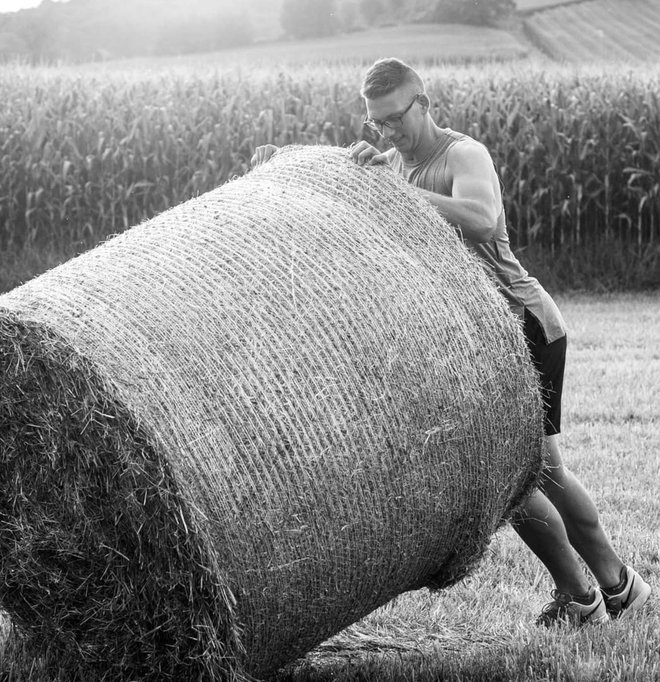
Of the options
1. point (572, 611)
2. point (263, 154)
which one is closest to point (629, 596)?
point (572, 611)

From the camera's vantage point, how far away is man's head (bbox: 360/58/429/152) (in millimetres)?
3982

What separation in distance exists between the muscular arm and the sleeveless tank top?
2.9 inches

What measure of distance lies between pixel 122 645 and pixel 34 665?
1.99 ft

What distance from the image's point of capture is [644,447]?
662 cm

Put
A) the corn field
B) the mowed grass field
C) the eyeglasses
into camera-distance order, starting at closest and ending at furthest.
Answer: the mowed grass field, the eyeglasses, the corn field

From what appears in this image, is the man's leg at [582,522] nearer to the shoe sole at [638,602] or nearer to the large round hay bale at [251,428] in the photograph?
the shoe sole at [638,602]

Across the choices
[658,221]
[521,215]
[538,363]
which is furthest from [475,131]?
[538,363]

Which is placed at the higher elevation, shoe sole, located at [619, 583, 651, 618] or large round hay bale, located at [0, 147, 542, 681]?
large round hay bale, located at [0, 147, 542, 681]

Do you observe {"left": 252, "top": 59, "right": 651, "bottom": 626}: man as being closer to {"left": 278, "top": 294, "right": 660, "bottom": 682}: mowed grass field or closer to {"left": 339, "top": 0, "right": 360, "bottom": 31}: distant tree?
{"left": 278, "top": 294, "right": 660, "bottom": 682}: mowed grass field

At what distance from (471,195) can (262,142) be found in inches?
420

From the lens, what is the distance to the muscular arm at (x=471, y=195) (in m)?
3.81

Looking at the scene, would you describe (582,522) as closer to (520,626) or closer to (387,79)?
(520,626)

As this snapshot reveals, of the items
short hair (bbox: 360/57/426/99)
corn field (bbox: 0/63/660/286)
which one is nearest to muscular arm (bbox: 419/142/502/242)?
short hair (bbox: 360/57/426/99)

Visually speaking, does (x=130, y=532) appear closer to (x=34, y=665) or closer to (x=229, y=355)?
(x=229, y=355)
